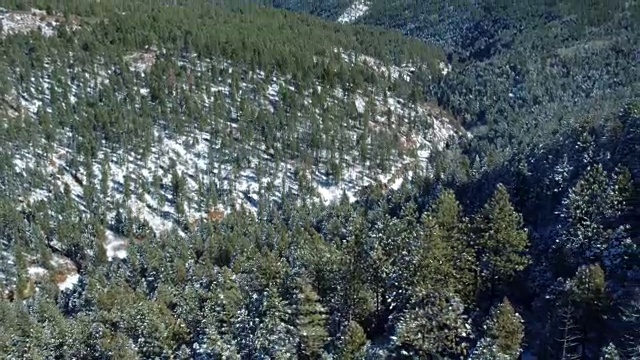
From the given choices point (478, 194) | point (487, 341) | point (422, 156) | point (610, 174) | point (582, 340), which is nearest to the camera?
point (487, 341)

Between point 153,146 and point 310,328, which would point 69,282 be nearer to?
point 153,146

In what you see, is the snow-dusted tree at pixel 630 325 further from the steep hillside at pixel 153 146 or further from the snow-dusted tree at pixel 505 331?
the steep hillside at pixel 153 146

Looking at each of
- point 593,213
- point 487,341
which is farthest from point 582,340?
point 593,213

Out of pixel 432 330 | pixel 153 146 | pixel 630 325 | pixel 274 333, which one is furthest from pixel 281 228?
pixel 630 325

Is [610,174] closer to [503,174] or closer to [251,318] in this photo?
[503,174]

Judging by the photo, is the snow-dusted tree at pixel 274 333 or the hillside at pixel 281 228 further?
the hillside at pixel 281 228

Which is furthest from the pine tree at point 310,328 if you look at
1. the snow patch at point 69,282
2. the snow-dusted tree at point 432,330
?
the snow patch at point 69,282

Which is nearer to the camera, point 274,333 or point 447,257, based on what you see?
point 274,333

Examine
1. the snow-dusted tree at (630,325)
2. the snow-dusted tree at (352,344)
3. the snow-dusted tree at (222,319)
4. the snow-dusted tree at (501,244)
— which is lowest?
the snow-dusted tree at (222,319)
